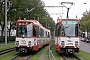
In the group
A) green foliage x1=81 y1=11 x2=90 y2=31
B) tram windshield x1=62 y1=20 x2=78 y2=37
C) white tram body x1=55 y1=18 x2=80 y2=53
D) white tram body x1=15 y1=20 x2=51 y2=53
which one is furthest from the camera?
green foliage x1=81 y1=11 x2=90 y2=31

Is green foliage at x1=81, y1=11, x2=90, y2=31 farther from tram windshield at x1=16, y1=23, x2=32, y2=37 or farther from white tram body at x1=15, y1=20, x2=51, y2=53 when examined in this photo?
tram windshield at x1=16, y1=23, x2=32, y2=37

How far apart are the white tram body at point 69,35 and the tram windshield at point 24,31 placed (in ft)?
11.1

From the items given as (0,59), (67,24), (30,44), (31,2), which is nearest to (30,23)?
(30,44)

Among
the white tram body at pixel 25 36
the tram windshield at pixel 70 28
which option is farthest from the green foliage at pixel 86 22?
the tram windshield at pixel 70 28

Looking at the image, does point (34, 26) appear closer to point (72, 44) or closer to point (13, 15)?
point (72, 44)

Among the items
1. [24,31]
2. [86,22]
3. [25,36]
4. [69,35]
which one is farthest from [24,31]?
[86,22]

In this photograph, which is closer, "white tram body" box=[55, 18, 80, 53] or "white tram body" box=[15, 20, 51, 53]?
"white tram body" box=[55, 18, 80, 53]

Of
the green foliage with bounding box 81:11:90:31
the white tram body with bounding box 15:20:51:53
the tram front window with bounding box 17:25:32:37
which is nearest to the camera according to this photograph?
the white tram body with bounding box 15:20:51:53

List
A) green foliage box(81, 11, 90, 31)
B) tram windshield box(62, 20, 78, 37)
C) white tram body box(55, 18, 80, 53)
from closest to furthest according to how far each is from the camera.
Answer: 1. white tram body box(55, 18, 80, 53)
2. tram windshield box(62, 20, 78, 37)
3. green foliage box(81, 11, 90, 31)

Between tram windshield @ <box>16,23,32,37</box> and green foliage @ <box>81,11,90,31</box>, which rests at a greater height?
green foliage @ <box>81,11,90,31</box>

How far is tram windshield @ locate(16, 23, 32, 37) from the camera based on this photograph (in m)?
26.3

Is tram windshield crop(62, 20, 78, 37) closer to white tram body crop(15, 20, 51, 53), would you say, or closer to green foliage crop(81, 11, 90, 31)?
white tram body crop(15, 20, 51, 53)

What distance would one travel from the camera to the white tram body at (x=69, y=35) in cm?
2461

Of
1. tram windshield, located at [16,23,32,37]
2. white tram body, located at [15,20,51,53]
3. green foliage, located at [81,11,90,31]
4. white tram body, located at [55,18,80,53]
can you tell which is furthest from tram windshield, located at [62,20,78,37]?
green foliage, located at [81,11,90,31]
